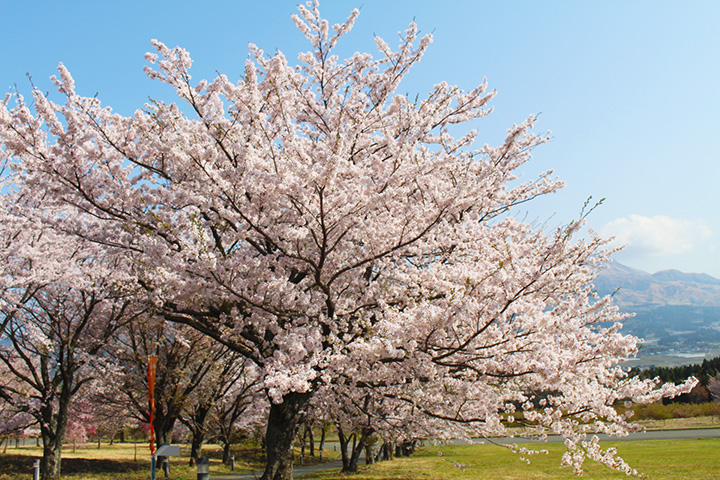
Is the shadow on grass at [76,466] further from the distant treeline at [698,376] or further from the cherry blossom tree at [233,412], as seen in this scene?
the distant treeline at [698,376]

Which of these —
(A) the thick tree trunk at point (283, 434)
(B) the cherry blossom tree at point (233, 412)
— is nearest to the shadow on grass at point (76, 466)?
(B) the cherry blossom tree at point (233, 412)

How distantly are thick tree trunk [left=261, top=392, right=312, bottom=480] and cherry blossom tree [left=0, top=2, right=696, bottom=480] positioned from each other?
3cm

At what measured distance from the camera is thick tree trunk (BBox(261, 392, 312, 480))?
8617 mm

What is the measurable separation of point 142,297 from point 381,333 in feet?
16.0

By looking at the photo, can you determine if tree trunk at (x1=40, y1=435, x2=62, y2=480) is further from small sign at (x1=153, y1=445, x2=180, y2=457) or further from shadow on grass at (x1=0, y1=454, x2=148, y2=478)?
small sign at (x1=153, y1=445, x2=180, y2=457)

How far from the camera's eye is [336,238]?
7309mm

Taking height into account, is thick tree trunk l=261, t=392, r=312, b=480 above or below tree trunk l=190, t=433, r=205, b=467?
above

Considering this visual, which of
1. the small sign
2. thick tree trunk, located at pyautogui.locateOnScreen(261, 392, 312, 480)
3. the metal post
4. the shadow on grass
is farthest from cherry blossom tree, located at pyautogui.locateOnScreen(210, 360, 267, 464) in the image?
the metal post

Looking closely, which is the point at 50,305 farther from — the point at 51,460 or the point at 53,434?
the point at 51,460

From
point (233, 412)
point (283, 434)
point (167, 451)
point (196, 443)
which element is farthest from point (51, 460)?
point (283, 434)

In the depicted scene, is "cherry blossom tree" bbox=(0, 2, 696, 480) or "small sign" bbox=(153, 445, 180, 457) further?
"small sign" bbox=(153, 445, 180, 457)

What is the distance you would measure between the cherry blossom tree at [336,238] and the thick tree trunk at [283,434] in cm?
3

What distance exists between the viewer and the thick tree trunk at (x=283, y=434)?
28.3 ft

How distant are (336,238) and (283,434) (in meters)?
4.27
